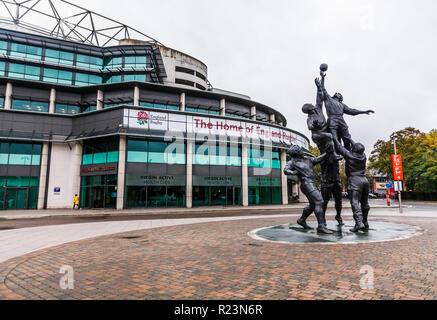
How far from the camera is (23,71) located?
32.3 metres

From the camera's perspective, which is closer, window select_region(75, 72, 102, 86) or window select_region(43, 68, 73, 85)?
window select_region(43, 68, 73, 85)

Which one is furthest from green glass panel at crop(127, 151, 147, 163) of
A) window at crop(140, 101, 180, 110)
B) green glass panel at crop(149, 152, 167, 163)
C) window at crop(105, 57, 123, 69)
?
window at crop(105, 57, 123, 69)

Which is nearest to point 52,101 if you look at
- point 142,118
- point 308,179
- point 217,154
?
point 142,118

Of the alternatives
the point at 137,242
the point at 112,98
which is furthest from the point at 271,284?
the point at 112,98

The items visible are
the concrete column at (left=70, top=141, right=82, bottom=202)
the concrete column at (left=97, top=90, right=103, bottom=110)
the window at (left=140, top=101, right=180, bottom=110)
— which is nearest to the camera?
the concrete column at (left=70, top=141, right=82, bottom=202)

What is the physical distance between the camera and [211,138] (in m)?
30.3

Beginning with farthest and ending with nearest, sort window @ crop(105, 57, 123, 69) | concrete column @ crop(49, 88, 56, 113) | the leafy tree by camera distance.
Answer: the leafy tree < window @ crop(105, 57, 123, 69) < concrete column @ crop(49, 88, 56, 113)

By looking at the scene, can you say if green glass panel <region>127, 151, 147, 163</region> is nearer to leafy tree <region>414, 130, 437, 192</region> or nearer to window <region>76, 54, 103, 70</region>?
window <region>76, 54, 103, 70</region>

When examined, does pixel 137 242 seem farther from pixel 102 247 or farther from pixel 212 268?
pixel 212 268

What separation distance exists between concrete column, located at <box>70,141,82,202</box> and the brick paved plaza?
24.8 m

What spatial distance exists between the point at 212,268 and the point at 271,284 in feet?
4.50

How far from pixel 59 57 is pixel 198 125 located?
21.7 metres

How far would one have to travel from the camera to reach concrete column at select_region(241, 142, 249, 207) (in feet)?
104

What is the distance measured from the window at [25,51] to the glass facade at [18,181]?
1232 cm
